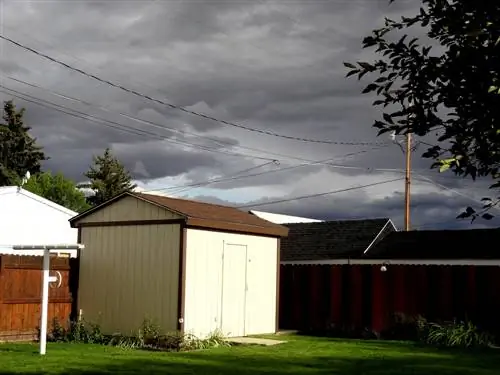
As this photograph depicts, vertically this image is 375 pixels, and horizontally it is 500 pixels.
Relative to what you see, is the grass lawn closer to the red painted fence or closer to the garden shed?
the garden shed

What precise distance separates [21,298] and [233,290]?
4.71 m


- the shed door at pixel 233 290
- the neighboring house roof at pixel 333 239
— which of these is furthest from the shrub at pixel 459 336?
the neighboring house roof at pixel 333 239

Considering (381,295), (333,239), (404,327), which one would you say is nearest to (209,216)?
(381,295)

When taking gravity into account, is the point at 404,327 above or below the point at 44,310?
below

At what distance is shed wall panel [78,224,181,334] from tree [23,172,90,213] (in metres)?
36.1

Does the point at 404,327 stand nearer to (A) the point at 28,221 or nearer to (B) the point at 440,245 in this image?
(B) the point at 440,245

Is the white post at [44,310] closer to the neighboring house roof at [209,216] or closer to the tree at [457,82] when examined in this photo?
the neighboring house roof at [209,216]

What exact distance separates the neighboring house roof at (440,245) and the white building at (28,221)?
1215cm

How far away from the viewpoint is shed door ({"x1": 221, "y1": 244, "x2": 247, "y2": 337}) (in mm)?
16547

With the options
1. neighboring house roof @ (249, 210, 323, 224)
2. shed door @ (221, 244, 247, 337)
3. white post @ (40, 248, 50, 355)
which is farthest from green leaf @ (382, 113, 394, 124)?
neighboring house roof @ (249, 210, 323, 224)

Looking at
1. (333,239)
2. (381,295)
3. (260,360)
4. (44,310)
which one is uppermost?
(333,239)

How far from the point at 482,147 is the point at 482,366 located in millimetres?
8463

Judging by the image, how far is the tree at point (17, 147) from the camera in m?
57.7

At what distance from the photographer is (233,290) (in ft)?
55.3
